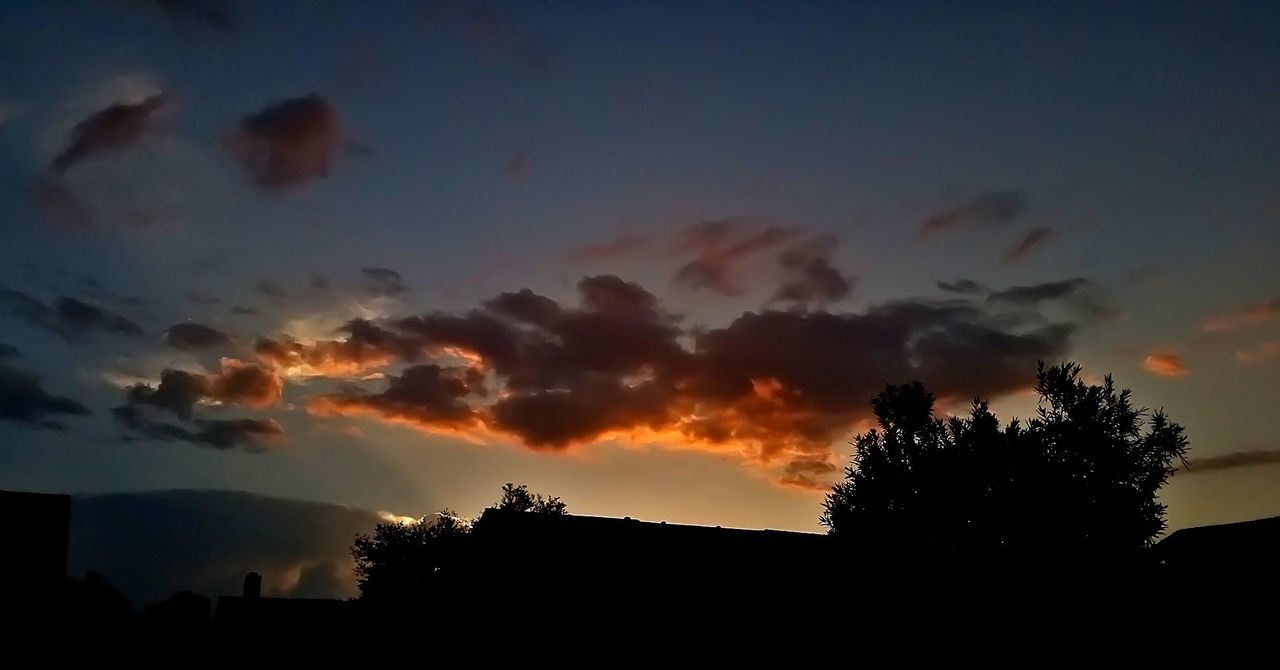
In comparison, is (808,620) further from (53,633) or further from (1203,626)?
(53,633)

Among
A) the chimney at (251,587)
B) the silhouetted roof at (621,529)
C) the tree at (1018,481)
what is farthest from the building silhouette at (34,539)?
the tree at (1018,481)

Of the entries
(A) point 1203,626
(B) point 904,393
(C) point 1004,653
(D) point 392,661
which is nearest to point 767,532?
(C) point 1004,653

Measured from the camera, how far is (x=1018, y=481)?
134 ft

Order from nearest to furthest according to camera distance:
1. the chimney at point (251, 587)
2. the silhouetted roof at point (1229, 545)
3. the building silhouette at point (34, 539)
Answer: the silhouetted roof at point (1229, 545)
the building silhouette at point (34, 539)
the chimney at point (251, 587)

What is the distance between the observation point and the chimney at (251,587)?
47.1 m

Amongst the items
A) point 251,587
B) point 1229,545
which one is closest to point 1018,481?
point 1229,545

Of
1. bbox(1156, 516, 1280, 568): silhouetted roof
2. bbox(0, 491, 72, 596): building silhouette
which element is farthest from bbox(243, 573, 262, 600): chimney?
bbox(1156, 516, 1280, 568): silhouetted roof

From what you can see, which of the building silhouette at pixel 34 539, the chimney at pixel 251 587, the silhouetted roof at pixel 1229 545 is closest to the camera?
the silhouetted roof at pixel 1229 545

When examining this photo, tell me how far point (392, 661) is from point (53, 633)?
14490 millimetres

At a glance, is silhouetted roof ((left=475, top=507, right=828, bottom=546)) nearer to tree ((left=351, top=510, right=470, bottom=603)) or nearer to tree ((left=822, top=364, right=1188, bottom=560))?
tree ((left=822, top=364, right=1188, bottom=560))

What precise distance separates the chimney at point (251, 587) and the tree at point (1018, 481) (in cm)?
3408

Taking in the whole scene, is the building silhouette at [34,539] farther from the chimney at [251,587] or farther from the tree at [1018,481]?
the tree at [1018,481]

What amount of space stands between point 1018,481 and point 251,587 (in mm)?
44025

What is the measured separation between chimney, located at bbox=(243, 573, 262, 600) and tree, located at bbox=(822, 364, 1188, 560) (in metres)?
34.1
